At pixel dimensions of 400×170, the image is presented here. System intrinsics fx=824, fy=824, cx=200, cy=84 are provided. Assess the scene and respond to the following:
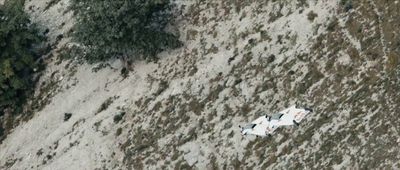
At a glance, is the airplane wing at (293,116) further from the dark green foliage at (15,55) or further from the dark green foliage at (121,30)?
the dark green foliage at (15,55)

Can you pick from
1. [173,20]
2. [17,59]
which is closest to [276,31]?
[173,20]

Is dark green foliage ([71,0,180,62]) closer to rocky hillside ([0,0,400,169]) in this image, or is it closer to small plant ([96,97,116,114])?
rocky hillside ([0,0,400,169])

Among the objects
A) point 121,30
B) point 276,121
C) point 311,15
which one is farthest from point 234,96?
point 121,30

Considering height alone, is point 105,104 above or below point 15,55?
below

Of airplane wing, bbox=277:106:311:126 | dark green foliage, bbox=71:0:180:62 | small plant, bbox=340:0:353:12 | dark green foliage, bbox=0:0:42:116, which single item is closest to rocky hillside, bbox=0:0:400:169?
small plant, bbox=340:0:353:12

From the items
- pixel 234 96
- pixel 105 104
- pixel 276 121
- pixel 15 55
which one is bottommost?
pixel 276 121

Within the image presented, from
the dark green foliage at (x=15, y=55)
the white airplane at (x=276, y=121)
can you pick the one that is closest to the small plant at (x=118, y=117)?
the dark green foliage at (x=15, y=55)

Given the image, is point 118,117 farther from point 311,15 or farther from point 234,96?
point 311,15
